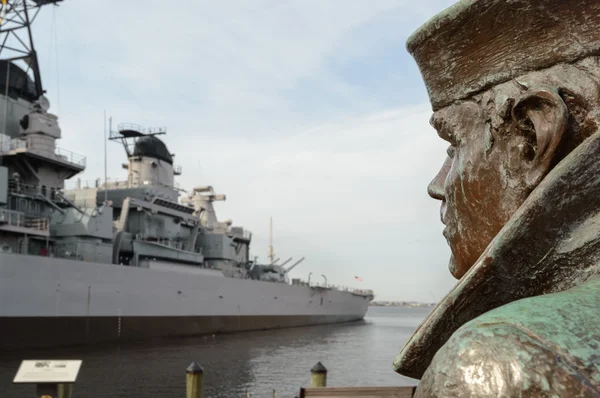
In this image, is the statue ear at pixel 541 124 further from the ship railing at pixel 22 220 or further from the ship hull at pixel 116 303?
the ship railing at pixel 22 220

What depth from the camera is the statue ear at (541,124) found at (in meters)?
0.97

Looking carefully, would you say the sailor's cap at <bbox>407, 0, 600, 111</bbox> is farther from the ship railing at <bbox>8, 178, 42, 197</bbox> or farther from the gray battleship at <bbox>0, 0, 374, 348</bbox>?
the ship railing at <bbox>8, 178, 42, 197</bbox>

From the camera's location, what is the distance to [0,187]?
17.6 meters

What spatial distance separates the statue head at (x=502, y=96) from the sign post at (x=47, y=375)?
523cm

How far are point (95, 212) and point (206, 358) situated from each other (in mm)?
8374

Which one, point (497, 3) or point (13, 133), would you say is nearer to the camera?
point (497, 3)

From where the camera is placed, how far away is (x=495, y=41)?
1.13 m

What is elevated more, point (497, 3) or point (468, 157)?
point (497, 3)

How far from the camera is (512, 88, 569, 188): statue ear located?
970 millimetres

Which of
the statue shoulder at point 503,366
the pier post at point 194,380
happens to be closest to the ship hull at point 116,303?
the pier post at point 194,380

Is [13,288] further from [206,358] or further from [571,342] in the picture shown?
[571,342]

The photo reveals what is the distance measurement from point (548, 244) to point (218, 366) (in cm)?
1516

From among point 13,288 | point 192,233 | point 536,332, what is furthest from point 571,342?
point 192,233

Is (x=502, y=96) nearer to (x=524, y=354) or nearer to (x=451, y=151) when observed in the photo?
(x=451, y=151)
